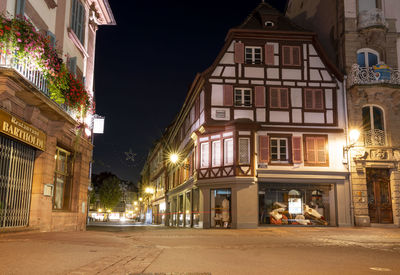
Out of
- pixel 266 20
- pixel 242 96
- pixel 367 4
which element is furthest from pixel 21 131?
pixel 367 4

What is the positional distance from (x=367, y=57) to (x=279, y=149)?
8.56 meters

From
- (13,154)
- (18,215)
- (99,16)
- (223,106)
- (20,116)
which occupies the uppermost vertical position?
(99,16)

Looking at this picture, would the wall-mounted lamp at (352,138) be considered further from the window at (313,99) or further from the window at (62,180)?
the window at (62,180)

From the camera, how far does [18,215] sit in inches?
501

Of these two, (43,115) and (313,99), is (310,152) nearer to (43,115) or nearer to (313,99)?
(313,99)

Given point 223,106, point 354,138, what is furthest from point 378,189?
point 223,106

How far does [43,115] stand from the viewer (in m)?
13.8

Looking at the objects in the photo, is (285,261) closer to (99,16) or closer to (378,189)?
(99,16)

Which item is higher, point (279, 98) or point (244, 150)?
point (279, 98)

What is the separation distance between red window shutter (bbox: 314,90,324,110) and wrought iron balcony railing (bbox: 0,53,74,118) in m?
18.1

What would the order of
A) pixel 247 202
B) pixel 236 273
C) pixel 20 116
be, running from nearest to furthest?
1. pixel 236 273
2. pixel 20 116
3. pixel 247 202

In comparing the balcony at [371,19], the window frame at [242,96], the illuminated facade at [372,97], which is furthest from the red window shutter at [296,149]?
the balcony at [371,19]

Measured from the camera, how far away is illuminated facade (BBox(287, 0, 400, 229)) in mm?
26578

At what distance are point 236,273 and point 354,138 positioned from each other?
21.9 meters
